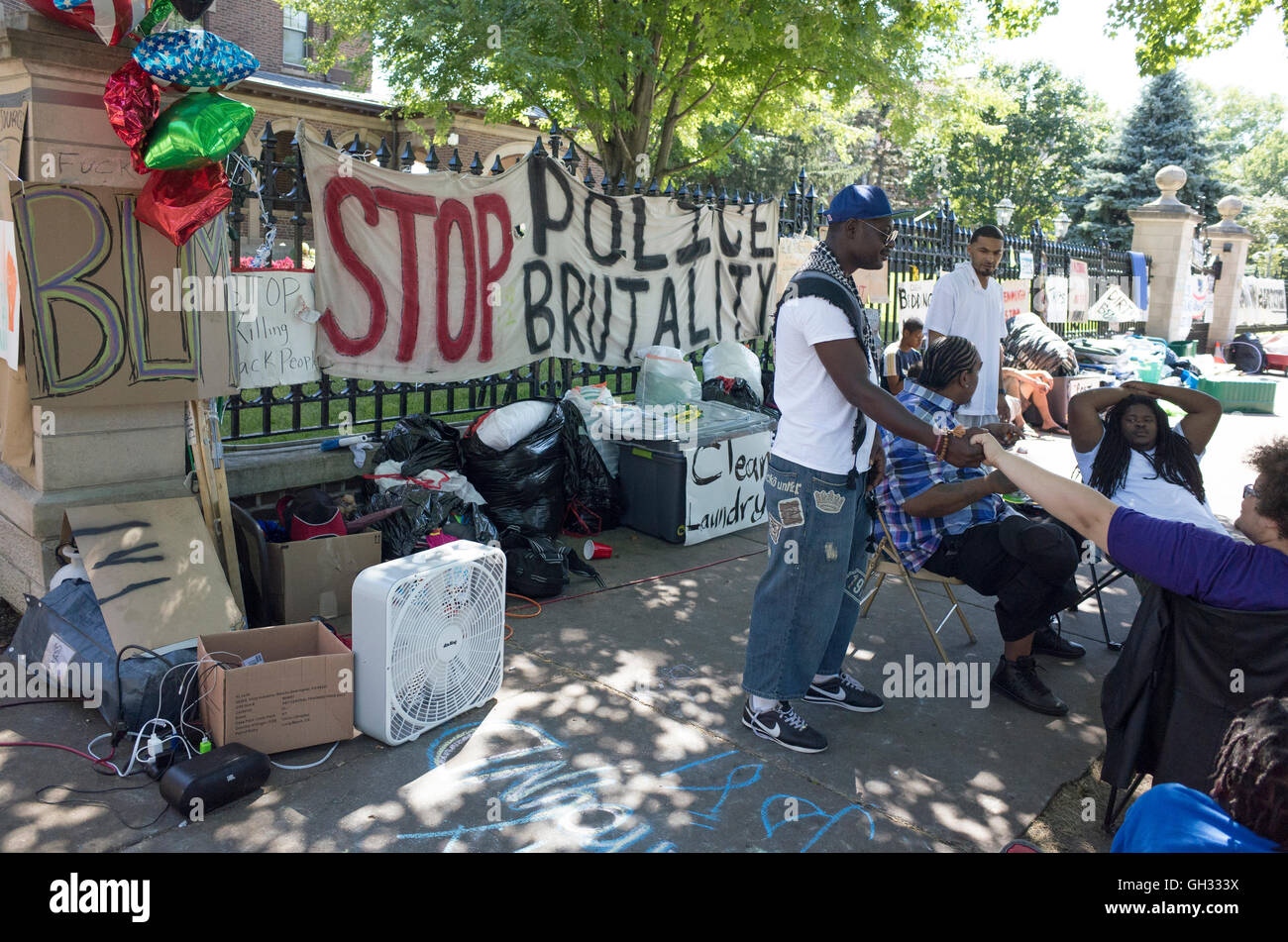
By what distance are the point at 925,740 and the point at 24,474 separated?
4.25m

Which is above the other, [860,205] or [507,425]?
[860,205]

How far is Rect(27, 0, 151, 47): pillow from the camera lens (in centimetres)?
369

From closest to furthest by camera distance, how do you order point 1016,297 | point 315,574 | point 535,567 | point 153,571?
point 153,571, point 315,574, point 535,567, point 1016,297

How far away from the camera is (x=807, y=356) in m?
3.44

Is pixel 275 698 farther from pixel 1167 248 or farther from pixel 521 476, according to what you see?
pixel 1167 248

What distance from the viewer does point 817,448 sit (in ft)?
11.3

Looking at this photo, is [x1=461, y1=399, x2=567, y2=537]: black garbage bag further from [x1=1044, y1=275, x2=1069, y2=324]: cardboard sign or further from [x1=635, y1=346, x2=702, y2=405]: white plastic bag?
[x1=1044, y1=275, x2=1069, y2=324]: cardboard sign

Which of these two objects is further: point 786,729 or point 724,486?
point 724,486

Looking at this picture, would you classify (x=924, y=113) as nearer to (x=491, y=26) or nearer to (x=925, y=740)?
(x=491, y=26)

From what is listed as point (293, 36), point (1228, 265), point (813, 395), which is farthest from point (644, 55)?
point (293, 36)

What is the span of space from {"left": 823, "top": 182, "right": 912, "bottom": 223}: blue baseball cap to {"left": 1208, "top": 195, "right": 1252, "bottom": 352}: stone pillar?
20757 millimetres

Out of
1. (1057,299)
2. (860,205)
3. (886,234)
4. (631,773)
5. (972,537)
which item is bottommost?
(631,773)

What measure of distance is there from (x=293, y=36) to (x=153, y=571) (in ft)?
80.8

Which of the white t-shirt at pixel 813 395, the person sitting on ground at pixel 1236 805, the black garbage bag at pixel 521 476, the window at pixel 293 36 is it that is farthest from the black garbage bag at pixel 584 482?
the window at pixel 293 36
